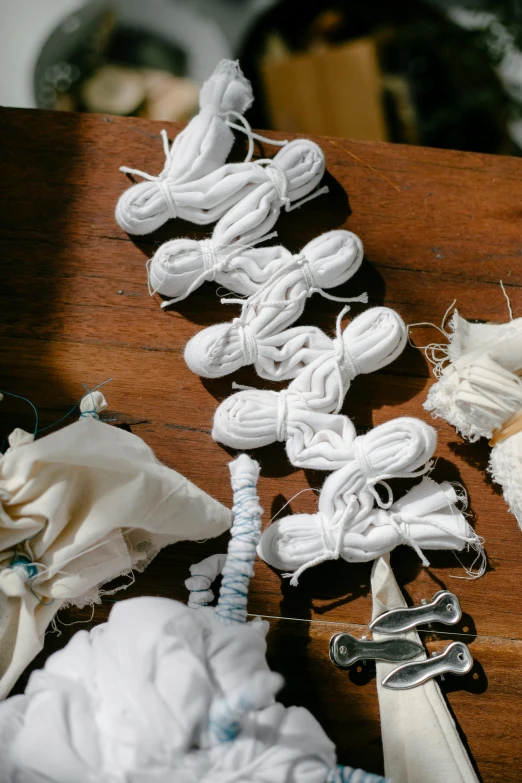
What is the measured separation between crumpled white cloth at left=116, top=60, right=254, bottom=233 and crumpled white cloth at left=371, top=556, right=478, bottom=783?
2.24 feet

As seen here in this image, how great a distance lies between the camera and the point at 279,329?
1.08 meters

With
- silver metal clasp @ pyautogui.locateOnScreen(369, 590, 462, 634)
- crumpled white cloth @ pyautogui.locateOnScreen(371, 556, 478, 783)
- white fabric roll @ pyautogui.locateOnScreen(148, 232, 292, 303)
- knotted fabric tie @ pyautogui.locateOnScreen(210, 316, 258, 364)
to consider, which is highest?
white fabric roll @ pyautogui.locateOnScreen(148, 232, 292, 303)

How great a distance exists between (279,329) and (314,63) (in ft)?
2.85

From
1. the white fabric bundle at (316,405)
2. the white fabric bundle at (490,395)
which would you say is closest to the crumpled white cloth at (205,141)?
the white fabric bundle at (316,405)

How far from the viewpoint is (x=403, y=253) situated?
118 cm

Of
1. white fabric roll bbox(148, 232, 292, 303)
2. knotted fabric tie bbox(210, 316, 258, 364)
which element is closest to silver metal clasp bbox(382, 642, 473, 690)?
knotted fabric tie bbox(210, 316, 258, 364)

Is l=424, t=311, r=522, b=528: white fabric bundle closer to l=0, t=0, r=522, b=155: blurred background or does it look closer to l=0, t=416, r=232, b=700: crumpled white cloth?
l=0, t=416, r=232, b=700: crumpled white cloth

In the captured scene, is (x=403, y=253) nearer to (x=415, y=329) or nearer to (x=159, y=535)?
(x=415, y=329)

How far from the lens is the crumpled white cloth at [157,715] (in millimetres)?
748

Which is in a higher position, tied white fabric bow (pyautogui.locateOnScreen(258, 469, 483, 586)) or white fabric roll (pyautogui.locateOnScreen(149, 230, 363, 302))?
white fabric roll (pyautogui.locateOnScreen(149, 230, 363, 302))

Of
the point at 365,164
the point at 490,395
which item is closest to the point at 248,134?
the point at 365,164

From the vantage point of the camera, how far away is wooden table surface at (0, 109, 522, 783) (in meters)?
1.05

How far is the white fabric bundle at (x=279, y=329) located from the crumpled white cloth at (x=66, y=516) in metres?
0.19

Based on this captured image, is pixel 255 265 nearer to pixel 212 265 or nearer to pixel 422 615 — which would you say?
pixel 212 265
